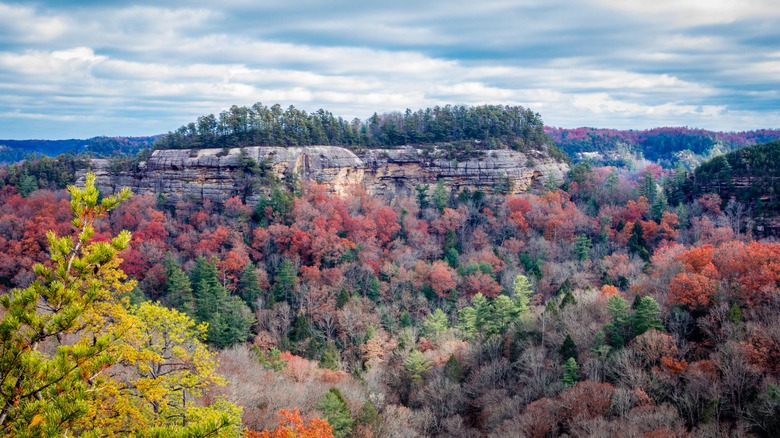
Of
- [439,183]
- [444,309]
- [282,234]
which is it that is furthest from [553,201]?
[282,234]

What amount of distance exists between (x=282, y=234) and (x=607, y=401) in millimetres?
38265

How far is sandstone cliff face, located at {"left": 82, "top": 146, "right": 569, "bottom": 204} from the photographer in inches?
2520

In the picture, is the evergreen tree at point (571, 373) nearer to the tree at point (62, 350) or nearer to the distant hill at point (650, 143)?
the tree at point (62, 350)

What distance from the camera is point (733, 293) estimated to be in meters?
26.0

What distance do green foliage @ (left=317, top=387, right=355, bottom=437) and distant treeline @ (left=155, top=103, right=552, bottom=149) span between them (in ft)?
161

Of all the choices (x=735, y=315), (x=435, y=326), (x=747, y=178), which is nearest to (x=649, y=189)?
(x=747, y=178)

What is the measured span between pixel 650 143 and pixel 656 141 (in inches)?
69.8

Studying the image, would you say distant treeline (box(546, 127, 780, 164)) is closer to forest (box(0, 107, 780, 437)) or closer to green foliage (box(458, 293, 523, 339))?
forest (box(0, 107, 780, 437))

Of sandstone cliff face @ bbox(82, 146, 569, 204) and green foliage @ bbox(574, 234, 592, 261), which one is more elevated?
sandstone cliff face @ bbox(82, 146, 569, 204)

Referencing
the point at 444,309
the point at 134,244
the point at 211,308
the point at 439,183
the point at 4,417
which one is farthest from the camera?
the point at 439,183

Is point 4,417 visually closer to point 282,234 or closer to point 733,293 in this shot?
point 733,293

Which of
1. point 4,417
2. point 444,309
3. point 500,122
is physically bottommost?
point 444,309

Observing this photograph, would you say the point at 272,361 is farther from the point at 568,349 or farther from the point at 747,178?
the point at 747,178

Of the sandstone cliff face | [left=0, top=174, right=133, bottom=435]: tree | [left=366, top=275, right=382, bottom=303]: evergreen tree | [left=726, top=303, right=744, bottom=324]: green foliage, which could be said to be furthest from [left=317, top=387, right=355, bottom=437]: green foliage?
the sandstone cliff face
